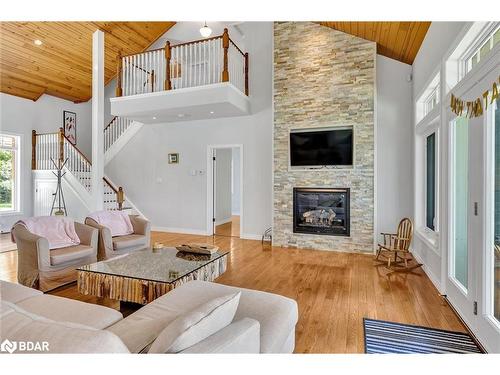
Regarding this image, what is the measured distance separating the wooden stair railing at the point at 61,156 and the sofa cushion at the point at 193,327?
6.47m

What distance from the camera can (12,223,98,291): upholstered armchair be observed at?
3.23 metres

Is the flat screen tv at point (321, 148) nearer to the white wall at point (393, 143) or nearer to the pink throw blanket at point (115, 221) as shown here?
the white wall at point (393, 143)

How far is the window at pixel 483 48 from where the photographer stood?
Answer: 2346mm

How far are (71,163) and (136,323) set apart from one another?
6.69 metres

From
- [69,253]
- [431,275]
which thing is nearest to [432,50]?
[431,275]

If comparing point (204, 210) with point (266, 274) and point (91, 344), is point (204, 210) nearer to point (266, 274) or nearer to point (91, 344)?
point (266, 274)

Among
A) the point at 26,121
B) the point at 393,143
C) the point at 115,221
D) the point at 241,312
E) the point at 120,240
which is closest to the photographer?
the point at 241,312

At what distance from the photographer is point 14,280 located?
3.69 metres

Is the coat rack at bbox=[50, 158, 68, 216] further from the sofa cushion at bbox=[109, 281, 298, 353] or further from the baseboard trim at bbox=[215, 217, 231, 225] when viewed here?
the sofa cushion at bbox=[109, 281, 298, 353]

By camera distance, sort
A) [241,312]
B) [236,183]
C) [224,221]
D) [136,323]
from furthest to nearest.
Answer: [236,183]
[224,221]
[241,312]
[136,323]

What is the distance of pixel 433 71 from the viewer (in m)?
3.65

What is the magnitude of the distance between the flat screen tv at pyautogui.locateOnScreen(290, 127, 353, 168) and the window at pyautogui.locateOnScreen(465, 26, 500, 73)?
7.84 ft

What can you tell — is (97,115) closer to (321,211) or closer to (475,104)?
(321,211)
